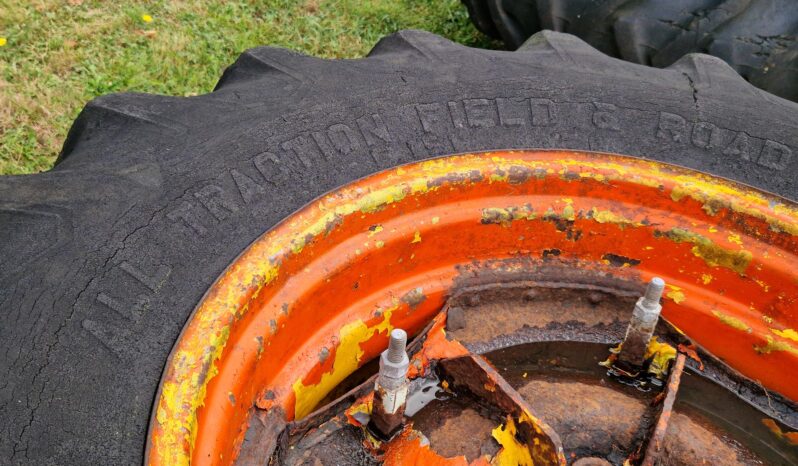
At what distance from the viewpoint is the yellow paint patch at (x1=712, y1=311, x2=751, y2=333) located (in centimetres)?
149

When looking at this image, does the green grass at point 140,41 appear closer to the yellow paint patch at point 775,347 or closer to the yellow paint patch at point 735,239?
the yellow paint patch at point 735,239

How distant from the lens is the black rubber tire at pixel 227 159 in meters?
1.01

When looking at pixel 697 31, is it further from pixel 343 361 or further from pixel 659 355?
pixel 343 361

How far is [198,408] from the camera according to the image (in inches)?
40.6

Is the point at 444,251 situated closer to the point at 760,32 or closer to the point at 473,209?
the point at 473,209

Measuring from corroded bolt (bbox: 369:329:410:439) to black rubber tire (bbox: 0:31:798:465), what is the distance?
32cm

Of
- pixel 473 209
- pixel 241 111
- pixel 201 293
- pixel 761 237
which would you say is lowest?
pixel 761 237

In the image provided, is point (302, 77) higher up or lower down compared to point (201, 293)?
higher up

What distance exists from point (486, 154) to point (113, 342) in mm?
827

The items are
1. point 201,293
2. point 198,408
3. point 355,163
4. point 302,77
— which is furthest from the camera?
Result: point 302,77

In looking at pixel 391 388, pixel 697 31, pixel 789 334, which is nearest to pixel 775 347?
pixel 789 334

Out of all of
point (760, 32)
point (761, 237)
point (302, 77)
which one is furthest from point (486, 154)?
point (760, 32)

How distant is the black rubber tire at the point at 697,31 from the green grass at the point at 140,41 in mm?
1020

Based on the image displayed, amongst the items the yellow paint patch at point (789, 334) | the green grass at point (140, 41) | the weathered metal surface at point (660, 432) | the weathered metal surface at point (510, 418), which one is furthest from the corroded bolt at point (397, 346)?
the green grass at point (140, 41)
